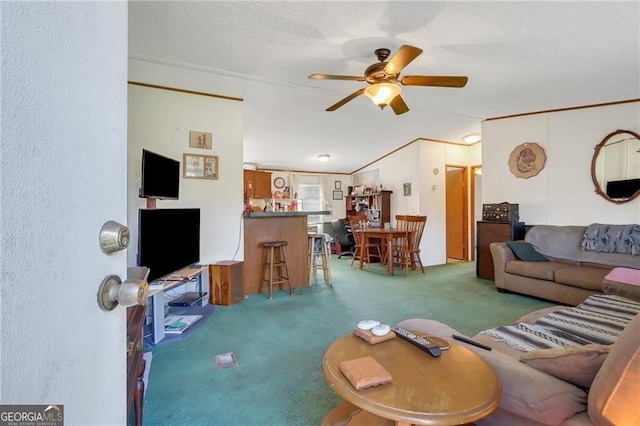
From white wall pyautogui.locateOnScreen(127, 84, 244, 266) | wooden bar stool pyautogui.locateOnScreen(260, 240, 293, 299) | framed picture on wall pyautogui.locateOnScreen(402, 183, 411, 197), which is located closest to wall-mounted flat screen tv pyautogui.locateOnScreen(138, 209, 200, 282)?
white wall pyautogui.locateOnScreen(127, 84, 244, 266)

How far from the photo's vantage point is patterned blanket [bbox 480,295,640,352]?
1.49 metres

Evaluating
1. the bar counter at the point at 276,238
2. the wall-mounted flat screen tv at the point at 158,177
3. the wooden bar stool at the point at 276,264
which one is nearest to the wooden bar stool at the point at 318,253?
the bar counter at the point at 276,238

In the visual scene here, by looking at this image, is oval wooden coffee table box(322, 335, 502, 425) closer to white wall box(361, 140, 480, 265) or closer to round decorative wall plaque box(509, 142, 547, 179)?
round decorative wall plaque box(509, 142, 547, 179)

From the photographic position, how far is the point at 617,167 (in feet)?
11.6

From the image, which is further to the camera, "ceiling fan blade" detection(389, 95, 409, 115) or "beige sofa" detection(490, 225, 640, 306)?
"beige sofa" detection(490, 225, 640, 306)

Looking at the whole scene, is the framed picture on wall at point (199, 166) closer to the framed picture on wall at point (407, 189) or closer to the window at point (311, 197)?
the framed picture on wall at point (407, 189)

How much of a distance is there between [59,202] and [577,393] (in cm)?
141

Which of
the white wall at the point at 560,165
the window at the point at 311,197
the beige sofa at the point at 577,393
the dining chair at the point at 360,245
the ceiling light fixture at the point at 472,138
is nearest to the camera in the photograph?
the beige sofa at the point at 577,393

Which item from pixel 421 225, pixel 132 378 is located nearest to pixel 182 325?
pixel 132 378

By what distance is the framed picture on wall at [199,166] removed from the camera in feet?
11.3

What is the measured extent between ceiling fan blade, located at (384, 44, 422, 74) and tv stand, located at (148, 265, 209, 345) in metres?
2.38

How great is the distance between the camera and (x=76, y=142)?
0.47 meters

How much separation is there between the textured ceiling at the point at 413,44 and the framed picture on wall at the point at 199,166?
844 millimetres

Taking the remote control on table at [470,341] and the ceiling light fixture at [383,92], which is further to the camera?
the ceiling light fixture at [383,92]
